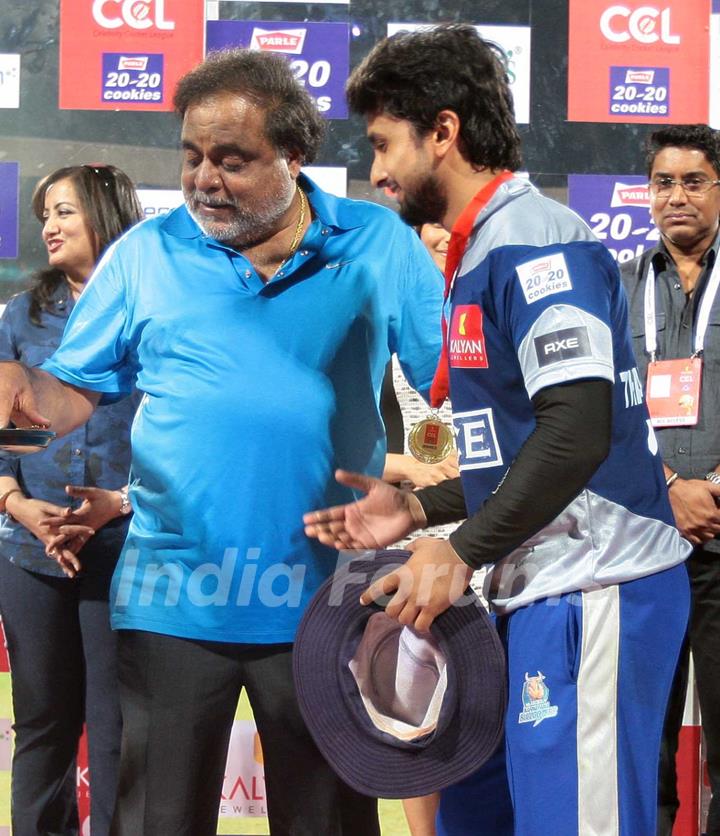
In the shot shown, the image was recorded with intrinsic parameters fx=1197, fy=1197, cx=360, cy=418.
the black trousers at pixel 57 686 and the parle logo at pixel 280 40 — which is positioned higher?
the parle logo at pixel 280 40

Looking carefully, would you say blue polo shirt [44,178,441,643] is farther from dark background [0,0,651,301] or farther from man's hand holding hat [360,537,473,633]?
dark background [0,0,651,301]

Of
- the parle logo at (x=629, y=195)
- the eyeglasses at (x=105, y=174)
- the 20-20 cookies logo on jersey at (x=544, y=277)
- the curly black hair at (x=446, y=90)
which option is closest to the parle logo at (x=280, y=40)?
the eyeglasses at (x=105, y=174)

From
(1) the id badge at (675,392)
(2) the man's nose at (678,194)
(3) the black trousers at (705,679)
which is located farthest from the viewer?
(2) the man's nose at (678,194)

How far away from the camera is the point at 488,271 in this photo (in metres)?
1.64

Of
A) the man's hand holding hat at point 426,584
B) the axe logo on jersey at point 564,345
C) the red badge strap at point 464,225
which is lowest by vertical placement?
the man's hand holding hat at point 426,584

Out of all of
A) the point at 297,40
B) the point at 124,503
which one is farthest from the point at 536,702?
the point at 297,40

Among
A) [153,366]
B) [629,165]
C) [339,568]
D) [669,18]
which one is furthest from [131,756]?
[669,18]

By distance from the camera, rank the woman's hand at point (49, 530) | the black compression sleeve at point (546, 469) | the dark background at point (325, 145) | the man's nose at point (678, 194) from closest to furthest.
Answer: the black compression sleeve at point (546, 469), the woman's hand at point (49, 530), the man's nose at point (678, 194), the dark background at point (325, 145)

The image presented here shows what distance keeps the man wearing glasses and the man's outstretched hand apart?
1309mm

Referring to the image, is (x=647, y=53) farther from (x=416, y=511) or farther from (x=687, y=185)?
(x=416, y=511)

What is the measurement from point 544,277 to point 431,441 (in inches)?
59.8

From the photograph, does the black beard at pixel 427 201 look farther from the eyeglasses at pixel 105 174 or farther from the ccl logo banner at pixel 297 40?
the ccl logo banner at pixel 297 40

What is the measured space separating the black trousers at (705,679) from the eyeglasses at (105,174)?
1.75m

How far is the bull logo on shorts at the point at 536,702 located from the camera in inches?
64.3
